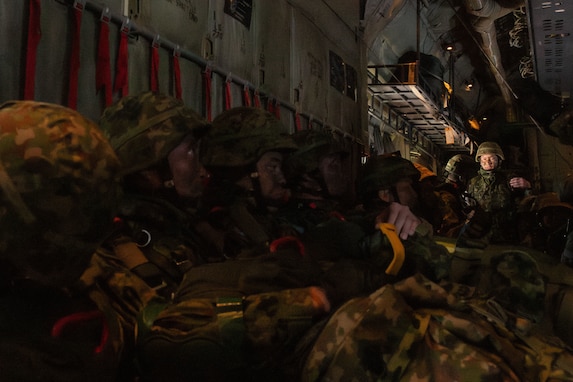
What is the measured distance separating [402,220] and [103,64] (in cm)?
196

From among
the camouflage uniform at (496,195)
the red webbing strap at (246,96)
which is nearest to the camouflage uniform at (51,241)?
the red webbing strap at (246,96)

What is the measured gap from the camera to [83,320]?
3.95 feet

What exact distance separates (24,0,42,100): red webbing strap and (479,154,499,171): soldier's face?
638cm

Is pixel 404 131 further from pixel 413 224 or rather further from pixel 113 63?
pixel 413 224

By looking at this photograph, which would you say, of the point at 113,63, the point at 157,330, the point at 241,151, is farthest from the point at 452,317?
the point at 113,63

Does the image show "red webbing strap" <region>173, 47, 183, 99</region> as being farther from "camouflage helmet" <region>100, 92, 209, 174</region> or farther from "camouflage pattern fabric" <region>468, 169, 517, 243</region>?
"camouflage pattern fabric" <region>468, 169, 517, 243</region>

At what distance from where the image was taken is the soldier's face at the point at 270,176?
122 inches

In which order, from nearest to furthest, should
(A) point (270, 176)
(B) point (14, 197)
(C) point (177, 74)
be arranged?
(B) point (14, 197) < (A) point (270, 176) < (C) point (177, 74)

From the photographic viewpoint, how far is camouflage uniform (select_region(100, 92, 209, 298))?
1.93 m

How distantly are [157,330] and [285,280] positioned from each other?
0.34 m

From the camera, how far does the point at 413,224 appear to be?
6.77 ft

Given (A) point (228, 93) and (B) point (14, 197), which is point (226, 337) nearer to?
(B) point (14, 197)

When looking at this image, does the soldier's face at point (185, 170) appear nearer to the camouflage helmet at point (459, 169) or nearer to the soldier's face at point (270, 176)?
the soldier's face at point (270, 176)

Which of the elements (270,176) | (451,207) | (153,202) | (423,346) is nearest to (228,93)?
(270,176)
